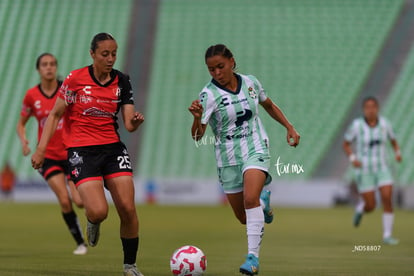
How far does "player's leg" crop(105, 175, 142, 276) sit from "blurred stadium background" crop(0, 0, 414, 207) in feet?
67.4

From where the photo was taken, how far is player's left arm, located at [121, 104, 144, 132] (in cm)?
743

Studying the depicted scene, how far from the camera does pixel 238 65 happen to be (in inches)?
1335

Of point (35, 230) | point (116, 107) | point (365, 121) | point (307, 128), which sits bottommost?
point (35, 230)

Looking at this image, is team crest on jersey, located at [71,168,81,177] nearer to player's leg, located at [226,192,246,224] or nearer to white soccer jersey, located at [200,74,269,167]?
white soccer jersey, located at [200,74,269,167]

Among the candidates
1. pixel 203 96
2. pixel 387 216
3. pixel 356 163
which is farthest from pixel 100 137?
pixel 356 163

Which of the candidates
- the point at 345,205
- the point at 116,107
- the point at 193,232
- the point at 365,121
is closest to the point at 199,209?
the point at 345,205

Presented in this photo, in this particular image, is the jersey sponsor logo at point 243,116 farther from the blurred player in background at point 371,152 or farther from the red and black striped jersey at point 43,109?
the blurred player in background at point 371,152

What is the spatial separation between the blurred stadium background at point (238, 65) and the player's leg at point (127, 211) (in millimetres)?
20555

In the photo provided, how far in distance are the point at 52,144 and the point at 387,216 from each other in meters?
5.82

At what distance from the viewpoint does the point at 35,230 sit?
15844mm

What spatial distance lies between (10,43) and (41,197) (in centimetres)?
848

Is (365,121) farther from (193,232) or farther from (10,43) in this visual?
(10,43)

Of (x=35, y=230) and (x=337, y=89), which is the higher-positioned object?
(x=337, y=89)

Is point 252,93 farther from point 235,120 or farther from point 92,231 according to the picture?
point 92,231
